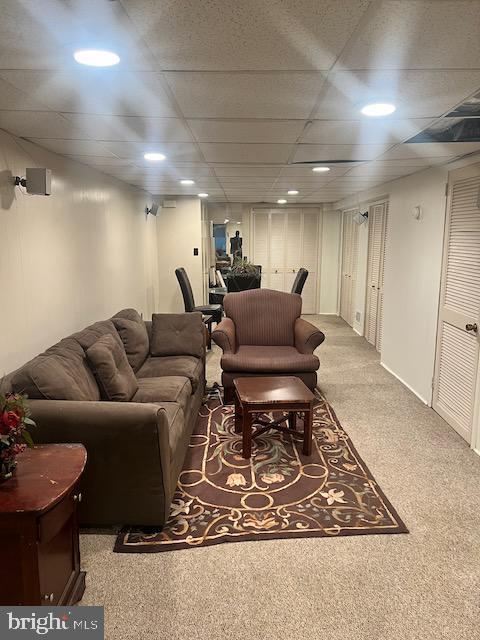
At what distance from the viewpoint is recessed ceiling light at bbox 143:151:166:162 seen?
3425mm

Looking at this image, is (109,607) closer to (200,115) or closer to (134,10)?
(134,10)

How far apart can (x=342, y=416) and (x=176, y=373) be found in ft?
4.99

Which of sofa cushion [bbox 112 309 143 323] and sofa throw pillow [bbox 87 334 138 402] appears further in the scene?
sofa cushion [bbox 112 309 143 323]

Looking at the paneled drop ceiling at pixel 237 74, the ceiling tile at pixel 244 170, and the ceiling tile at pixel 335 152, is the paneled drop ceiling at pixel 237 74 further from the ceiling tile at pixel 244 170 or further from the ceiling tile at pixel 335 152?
the ceiling tile at pixel 244 170

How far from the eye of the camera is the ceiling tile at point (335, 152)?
307 centimetres

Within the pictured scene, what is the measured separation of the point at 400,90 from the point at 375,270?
4653 mm

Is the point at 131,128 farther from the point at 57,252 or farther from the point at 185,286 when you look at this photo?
the point at 185,286

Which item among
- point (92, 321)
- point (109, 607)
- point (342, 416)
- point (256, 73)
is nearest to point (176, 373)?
point (92, 321)

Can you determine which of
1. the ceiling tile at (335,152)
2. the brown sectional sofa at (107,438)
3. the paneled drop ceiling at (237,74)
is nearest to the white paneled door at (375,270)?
the ceiling tile at (335,152)

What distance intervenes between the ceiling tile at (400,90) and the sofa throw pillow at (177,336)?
2.41m

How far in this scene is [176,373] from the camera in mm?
3596

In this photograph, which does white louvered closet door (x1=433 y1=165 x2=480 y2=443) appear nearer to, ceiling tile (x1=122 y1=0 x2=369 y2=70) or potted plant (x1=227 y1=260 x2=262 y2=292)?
ceiling tile (x1=122 y1=0 x2=369 y2=70)

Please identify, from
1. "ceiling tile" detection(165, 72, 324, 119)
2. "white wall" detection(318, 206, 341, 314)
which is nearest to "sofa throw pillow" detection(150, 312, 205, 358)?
"ceiling tile" detection(165, 72, 324, 119)

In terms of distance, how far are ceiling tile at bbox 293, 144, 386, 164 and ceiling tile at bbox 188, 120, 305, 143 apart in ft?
1.08
